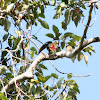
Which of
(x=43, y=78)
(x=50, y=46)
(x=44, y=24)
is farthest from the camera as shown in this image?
(x=44, y=24)

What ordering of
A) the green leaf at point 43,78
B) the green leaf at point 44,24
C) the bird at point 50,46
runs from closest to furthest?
the bird at point 50,46 < the green leaf at point 43,78 < the green leaf at point 44,24

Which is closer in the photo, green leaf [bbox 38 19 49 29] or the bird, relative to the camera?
the bird

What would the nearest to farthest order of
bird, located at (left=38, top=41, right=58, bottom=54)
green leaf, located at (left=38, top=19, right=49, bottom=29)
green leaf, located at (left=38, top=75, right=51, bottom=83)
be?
1. bird, located at (left=38, top=41, right=58, bottom=54)
2. green leaf, located at (left=38, top=75, right=51, bottom=83)
3. green leaf, located at (left=38, top=19, right=49, bottom=29)

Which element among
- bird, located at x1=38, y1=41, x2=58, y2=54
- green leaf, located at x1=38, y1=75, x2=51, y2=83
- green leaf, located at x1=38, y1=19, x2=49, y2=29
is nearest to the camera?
bird, located at x1=38, y1=41, x2=58, y2=54

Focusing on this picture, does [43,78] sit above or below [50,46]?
below

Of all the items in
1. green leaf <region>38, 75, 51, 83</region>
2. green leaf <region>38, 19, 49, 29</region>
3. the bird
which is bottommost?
green leaf <region>38, 75, 51, 83</region>

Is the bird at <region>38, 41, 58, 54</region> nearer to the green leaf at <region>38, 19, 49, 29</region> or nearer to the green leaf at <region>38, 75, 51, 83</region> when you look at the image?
the green leaf at <region>38, 75, 51, 83</region>

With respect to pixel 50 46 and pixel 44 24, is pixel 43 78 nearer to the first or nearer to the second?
pixel 50 46

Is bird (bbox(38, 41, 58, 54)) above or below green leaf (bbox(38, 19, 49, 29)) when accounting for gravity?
below

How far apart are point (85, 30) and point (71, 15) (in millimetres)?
512

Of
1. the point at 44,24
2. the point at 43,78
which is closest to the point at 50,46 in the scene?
the point at 43,78

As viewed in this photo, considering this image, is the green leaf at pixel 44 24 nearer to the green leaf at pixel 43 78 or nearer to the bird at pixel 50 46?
the bird at pixel 50 46

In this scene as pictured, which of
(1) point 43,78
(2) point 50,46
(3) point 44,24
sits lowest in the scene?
(1) point 43,78

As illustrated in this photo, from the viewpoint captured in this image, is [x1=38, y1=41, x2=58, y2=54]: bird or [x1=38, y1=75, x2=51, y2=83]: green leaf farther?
[x1=38, y1=75, x2=51, y2=83]: green leaf
